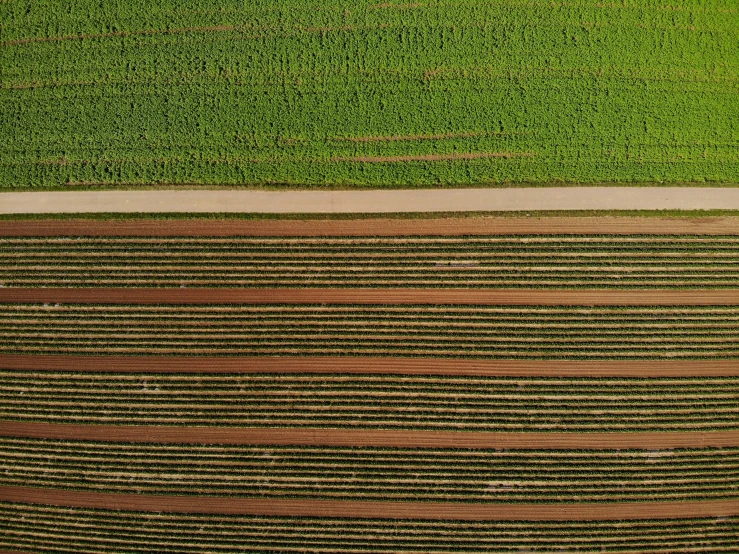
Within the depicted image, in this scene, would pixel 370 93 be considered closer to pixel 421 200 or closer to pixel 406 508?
pixel 421 200

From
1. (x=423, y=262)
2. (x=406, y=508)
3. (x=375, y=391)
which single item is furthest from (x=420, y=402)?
(x=423, y=262)

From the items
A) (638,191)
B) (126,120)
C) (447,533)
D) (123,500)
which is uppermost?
(126,120)

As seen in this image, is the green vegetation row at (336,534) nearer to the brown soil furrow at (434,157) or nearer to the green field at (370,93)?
the green field at (370,93)

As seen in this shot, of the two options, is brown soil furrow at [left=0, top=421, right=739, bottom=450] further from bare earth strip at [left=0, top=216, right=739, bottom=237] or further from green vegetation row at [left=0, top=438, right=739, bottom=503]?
bare earth strip at [left=0, top=216, right=739, bottom=237]

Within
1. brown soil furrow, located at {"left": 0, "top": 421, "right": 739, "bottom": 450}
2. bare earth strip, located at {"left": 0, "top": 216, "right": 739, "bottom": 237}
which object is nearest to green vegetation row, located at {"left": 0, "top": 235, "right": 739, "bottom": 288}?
bare earth strip, located at {"left": 0, "top": 216, "right": 739, "bottom": 237}

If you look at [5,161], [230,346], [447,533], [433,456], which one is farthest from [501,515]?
[5,161]

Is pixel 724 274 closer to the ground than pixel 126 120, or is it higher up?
closer to the ground

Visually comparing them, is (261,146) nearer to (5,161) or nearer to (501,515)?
(5,161)

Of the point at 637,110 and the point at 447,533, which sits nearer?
the point at 447,533
